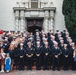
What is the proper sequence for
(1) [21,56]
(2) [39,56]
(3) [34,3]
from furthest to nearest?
(3) [34,3] → (2) [39,56] → (1) [21,56]

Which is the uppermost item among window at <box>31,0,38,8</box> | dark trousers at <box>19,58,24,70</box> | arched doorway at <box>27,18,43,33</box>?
window at <box>31,0,38,8</box>

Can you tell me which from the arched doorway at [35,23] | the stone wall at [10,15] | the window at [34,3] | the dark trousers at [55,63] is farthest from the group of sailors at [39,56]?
the window at [34,3]

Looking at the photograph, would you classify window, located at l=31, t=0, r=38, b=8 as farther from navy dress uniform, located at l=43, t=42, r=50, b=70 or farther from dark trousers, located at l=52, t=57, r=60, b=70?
dark trousers, located at l=52, t=57, r=60, b=70

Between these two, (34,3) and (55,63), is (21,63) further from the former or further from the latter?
(34,3)

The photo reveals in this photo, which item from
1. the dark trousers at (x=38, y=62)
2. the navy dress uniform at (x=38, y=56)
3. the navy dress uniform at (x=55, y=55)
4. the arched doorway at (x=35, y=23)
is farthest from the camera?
the arched doorway at (x=35, y=23)

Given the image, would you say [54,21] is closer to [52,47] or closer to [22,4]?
[22,4]

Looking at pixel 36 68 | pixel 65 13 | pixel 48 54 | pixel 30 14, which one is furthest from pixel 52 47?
pixel 30 14

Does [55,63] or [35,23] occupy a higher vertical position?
[35,23]

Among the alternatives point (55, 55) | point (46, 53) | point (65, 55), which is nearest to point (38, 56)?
point (46, 53)

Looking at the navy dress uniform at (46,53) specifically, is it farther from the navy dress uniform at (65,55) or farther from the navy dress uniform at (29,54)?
the navy dress uniform at (65,55)

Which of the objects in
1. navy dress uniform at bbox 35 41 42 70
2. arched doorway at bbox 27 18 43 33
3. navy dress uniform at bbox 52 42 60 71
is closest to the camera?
navy dress uniform at bbox 52 42 60 71

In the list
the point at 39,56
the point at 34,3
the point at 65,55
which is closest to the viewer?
the point at 65,55

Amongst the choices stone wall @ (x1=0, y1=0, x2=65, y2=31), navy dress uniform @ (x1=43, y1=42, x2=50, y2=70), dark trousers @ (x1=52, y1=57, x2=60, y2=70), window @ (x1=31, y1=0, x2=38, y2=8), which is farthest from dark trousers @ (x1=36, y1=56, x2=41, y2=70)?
window @ (x1=31, y1=0, x2=38, y2=8)

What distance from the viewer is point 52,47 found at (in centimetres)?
1677
